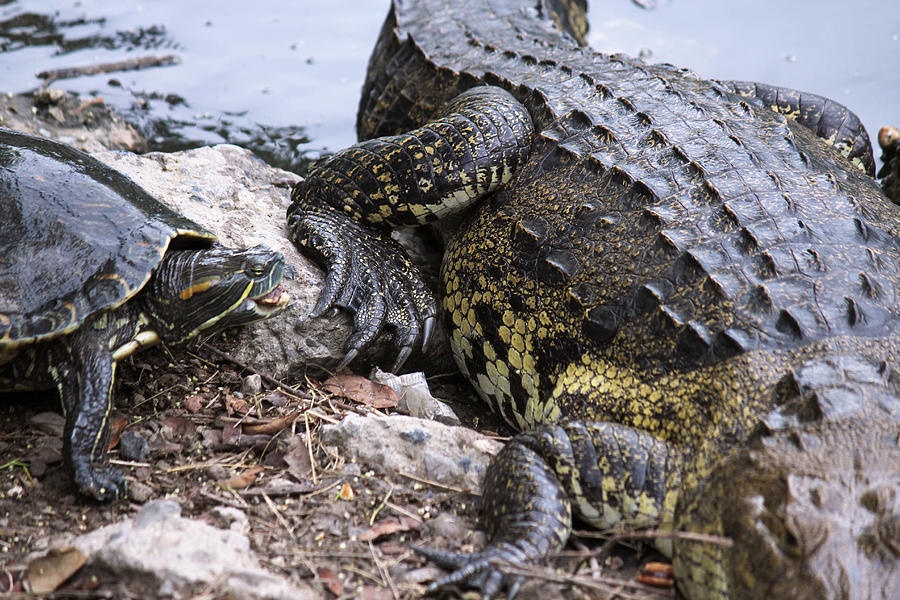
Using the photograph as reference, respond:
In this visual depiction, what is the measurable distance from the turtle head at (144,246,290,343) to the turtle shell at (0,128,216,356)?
100 mm

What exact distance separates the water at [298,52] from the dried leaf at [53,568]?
4.06 m

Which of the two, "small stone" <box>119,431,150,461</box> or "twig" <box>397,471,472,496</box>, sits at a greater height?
"twig" <box>397,471,472,496</box>

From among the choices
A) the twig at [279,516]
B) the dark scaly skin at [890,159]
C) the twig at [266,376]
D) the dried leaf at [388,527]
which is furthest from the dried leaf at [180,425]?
the dark scaly skin at [890,159]

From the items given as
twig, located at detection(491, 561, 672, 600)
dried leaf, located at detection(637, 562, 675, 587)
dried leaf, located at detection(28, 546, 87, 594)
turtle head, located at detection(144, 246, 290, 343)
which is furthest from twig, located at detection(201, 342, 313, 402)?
dried leaf, located at detection(637, 562, 675, 587)

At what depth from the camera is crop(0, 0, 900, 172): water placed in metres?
6.57

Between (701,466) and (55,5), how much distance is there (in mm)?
7845

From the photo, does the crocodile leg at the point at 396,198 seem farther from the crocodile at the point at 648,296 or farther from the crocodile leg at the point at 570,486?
the crocodile leg at the point at 570,486

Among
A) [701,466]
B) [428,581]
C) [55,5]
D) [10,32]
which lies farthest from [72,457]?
[55,5]

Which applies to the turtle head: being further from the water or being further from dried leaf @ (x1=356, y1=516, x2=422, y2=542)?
the water

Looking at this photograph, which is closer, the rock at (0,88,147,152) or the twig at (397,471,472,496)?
the twig at (397,471,472,496)

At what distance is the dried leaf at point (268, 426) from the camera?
11.3ft

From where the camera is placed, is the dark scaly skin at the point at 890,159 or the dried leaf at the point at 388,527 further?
the dark scaly skin at the point at 890,159

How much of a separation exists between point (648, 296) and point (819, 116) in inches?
98.2

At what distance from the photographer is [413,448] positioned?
327 centimetres
